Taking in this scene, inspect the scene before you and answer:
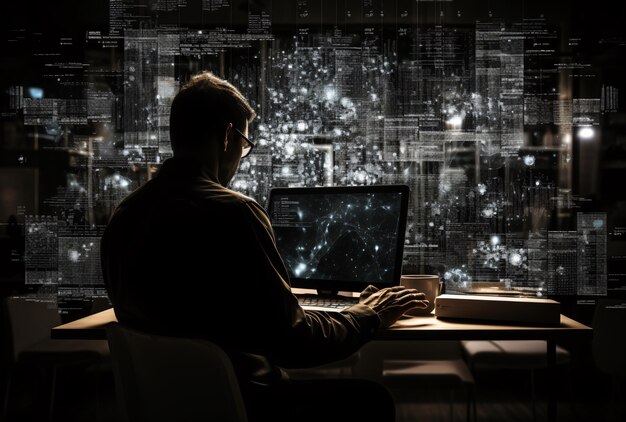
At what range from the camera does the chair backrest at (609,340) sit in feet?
9.13

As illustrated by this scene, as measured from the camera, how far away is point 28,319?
2.93 m

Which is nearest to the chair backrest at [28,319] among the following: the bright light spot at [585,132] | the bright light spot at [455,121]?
the bright light spot at [455,121]

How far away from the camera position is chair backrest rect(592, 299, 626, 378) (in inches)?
110

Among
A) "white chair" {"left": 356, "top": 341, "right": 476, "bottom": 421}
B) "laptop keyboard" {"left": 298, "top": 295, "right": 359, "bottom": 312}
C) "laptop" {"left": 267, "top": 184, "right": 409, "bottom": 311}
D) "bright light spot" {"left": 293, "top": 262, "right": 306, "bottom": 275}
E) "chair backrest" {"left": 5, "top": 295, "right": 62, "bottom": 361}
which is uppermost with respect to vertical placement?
"laptop" {"left": 267, "top": 184, "right": 409, "bottom": 311}

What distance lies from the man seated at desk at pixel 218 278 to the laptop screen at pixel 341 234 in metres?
0.54

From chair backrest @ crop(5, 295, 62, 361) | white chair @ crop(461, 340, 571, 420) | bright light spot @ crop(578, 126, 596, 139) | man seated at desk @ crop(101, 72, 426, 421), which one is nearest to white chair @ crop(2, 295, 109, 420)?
chair backrest @ crop(5, 295, 62, 361)

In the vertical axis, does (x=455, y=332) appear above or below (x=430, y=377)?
above

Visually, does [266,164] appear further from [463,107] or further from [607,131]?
[607,131]

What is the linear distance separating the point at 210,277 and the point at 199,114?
461 mm

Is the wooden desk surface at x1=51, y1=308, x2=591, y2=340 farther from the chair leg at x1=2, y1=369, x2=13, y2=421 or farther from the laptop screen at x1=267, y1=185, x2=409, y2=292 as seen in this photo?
the chair leg at x1=2, y1=369, x2=13, y2=421

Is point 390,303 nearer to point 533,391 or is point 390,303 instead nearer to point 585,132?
point 533,391

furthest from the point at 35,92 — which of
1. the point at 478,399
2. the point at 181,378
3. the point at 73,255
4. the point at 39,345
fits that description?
the point at 478,399

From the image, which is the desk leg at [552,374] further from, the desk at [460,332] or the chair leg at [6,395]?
the chair leg at [6,395]

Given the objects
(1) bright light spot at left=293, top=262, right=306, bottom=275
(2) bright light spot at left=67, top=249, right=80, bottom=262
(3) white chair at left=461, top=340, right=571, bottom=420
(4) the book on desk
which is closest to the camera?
(4) the book on desk
